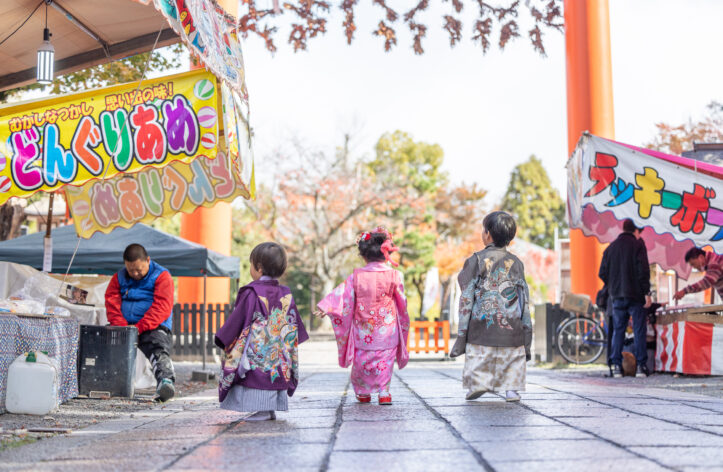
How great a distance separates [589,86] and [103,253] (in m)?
8.75

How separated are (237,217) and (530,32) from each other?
25.1m

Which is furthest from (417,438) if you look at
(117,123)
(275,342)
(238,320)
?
(117,123)

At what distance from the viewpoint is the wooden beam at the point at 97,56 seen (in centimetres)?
685

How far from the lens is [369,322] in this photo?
18.6 ft

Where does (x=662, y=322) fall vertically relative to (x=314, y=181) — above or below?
below

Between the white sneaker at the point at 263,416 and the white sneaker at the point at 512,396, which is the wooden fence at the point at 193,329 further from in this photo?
the white sneaker at the point at 263,416

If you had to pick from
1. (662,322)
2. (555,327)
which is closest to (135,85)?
(662,322)

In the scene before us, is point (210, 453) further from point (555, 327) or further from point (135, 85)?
point (555, 327)

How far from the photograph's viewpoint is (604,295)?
9.10 meters

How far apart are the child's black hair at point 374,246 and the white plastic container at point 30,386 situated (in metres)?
2.52

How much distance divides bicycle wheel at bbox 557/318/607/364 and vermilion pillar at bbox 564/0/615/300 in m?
1.90

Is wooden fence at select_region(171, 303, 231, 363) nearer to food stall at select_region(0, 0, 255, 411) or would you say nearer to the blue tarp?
the blue tarp

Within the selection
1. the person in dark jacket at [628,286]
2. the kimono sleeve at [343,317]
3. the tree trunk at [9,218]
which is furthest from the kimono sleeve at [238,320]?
the tree trunk at [9,218]

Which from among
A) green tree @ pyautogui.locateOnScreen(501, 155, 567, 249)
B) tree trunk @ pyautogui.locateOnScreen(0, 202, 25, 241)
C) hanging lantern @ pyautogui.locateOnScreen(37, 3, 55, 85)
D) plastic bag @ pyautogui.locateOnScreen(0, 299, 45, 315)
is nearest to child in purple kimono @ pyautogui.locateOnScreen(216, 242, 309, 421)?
plastic bag @ pyautogui.locateOnScreen(0, 299, 45, 315)
